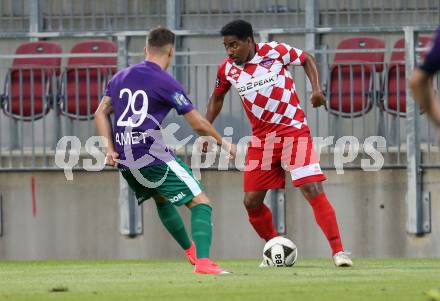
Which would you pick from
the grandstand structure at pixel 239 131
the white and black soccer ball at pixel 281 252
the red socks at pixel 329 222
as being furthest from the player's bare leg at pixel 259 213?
the grandstand structure at pixel 239 131

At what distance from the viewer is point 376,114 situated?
604 inches

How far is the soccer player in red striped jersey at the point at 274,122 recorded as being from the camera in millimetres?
11836

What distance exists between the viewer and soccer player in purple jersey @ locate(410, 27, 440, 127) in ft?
23.7

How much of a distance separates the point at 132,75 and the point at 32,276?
67.9 inches

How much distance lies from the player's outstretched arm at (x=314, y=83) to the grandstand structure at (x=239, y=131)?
3.29m

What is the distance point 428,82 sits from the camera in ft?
24.1

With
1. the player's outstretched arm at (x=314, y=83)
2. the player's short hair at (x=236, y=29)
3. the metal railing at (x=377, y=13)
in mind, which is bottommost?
the player's outstretched arm at (x=314, y=83)

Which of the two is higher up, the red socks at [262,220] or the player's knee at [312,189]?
the player's knee at [312,189]

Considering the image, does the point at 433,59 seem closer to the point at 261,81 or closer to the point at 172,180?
the point at 172,180

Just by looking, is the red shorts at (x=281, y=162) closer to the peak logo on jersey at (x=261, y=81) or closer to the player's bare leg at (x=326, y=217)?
the player's bare leg at (x=326, y=217)

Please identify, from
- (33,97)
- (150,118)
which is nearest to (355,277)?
(150,118)

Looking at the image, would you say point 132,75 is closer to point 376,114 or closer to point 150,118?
point 150,118

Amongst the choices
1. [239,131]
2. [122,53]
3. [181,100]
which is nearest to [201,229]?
[181,100]

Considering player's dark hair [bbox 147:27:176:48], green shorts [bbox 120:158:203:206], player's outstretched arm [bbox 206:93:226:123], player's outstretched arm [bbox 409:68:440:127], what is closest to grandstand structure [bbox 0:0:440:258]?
player's outstretched arm [bbox 206:93:226:123]
